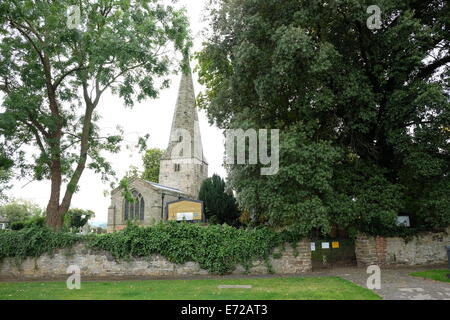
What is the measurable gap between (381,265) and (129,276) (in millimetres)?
10860

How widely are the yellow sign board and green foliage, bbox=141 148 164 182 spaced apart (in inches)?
1119

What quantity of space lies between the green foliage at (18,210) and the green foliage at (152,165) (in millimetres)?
24166

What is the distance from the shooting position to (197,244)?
14.4 m

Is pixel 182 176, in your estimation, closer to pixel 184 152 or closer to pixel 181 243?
pixel 184 152

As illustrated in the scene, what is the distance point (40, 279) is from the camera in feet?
48.0

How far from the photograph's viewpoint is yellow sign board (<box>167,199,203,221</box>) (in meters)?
25.1

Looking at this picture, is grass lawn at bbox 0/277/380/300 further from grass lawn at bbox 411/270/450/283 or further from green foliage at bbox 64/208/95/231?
green foliage at bbox 64/208/95/231

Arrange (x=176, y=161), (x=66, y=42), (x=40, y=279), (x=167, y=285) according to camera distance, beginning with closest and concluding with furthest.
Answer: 1. (x=167, y=285)
2. (x=40, y=279)
3. (x=66, y=42)
4. (x=176, y=161)

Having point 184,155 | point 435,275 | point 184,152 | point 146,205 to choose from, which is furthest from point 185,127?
point 435,275

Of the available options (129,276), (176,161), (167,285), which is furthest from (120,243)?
(176,161)

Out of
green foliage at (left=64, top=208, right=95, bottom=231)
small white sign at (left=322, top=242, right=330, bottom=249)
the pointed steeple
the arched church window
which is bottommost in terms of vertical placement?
green foliage at (left=64, top=208, right=95, bottom=231)

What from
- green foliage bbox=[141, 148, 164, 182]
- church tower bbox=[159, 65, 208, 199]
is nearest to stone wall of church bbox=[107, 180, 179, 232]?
church tower bbox=[159, 65, 208, 199]
